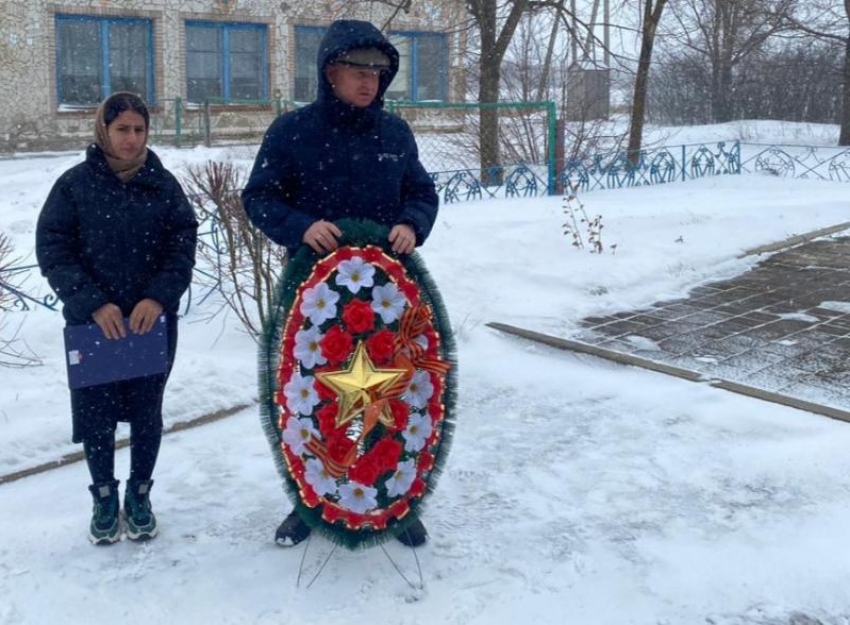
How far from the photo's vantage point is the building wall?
61.5ft

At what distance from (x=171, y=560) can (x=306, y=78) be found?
64.4 ft

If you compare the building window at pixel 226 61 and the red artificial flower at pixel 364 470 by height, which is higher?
the building window at pixel 226 61

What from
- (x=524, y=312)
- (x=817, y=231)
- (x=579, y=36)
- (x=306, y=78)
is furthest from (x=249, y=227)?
(x=306, y=78)

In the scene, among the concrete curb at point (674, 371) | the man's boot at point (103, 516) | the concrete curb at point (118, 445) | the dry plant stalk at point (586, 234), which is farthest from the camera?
the dry plant stalk at point (586, 234)

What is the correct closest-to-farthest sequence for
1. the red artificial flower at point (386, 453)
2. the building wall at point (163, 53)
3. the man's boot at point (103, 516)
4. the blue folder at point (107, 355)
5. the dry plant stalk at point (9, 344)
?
the red artificial flower at point (386, 453)
the blue folder at point (107, 355)
the man's boot at point (103, 516)
the dry plant stalk at point (9, 344)
the building wall at point (163, 53)

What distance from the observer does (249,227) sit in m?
5.56

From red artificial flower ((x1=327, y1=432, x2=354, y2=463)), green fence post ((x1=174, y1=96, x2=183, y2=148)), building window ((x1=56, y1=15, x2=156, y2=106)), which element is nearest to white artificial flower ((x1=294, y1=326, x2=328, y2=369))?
red artificial flower ((x1=327, y1=432, x2=354, y2=463))

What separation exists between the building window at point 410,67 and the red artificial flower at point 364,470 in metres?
19.4

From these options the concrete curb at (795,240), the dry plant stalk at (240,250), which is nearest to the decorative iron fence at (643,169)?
the concrete curb at (795,240)

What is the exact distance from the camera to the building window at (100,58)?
1941cm

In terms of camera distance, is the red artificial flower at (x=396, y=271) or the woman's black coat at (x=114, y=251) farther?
the woman's black coat at (x=114, y=251)

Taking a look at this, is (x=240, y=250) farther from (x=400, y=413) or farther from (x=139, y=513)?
(x=400, y=413)

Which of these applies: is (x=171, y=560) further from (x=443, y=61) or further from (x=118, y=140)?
(x=443, y=61)

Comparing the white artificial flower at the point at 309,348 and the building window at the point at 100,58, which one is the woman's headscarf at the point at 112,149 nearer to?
the white artificial flower at the point at 309,348
